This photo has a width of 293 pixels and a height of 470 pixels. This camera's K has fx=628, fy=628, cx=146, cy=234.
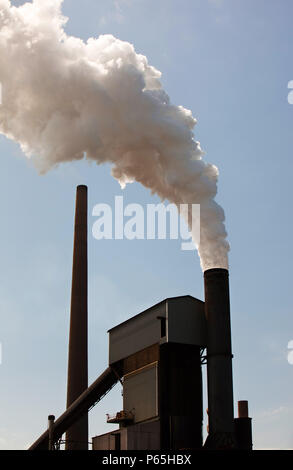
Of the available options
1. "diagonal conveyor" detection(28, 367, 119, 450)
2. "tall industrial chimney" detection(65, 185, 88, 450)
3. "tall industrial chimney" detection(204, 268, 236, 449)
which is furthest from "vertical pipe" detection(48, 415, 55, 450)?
"tall industrial chimney" detection(204, 268, 236, 449)

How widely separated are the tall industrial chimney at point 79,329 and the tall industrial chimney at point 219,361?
13882 mm

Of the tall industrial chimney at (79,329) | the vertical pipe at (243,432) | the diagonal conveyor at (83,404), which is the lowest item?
the vertical pipe at (243,432)

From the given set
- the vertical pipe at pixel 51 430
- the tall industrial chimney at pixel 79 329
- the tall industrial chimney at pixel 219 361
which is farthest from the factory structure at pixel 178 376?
the tall industrial chimney at pixel 79 329

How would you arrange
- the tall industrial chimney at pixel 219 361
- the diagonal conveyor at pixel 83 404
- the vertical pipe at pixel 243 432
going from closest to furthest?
the tall industrial chimney at pixel 219 361
the vertical pipe at pixel 243 432
the diagonal conveyor at pixel 83 404

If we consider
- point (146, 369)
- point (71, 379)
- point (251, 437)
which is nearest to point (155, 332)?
point (146, 369)

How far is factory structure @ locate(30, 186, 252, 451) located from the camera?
28.4 metres

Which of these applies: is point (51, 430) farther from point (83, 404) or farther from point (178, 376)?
point (178, 376)

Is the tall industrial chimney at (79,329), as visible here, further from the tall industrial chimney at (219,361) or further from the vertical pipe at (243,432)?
the tall industrial chimney at (219,361)

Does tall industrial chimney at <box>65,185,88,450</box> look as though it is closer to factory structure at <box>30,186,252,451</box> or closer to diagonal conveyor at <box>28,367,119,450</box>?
diagonal conveyor at <box>28,367,119,450</box>

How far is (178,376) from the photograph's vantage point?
30.2m

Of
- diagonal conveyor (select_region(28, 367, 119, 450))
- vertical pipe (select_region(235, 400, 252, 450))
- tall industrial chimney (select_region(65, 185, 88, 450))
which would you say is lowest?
vertical pipe (select_region(235, 400, 252, 450))

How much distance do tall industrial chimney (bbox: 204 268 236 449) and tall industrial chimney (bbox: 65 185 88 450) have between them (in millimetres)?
13882

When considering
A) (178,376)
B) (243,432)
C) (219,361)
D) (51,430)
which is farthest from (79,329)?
(219,361)

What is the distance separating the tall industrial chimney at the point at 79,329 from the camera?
40281 millimetres
